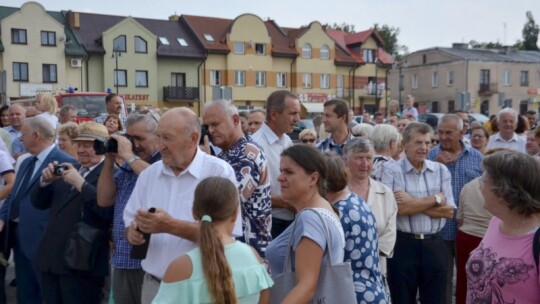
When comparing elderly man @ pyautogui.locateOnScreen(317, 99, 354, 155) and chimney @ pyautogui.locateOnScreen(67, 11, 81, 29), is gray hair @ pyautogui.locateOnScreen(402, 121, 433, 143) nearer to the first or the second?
elderly man @ pyautogui.locateOnScreen(317, 99, 354, 155)

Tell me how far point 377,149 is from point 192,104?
138 ft

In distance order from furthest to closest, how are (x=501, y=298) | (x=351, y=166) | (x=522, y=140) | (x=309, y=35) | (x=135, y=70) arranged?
(x=309, y=35) < (x=135, y=70) < (x=522, y=140) < (x=351, y=166) < (x=501, y=298)

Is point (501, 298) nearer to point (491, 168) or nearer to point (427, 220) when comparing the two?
point (491, 168)

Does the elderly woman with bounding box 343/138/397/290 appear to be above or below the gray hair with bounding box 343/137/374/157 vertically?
below

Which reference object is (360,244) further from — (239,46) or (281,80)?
(281,80)

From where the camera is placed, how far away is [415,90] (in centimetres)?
6544

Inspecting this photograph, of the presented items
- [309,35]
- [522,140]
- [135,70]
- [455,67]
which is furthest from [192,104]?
[522,140]

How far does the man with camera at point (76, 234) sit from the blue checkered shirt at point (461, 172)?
134 inches

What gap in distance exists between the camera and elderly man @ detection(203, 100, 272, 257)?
13.4 feet

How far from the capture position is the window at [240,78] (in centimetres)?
4884

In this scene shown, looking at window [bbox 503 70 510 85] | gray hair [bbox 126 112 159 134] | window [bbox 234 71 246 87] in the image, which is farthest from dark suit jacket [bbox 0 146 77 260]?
window [bbox 503 70 510 85]

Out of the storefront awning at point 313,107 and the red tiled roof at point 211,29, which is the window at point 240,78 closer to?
the red tiled roof at point 211,29

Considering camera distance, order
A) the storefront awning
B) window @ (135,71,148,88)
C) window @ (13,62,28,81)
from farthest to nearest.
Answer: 1. the storefront awning
2. window @ (135,71,148,88)
3. window @ (13,62,28,81)

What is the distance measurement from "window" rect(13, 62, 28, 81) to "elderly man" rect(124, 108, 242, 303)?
41.2 meters
